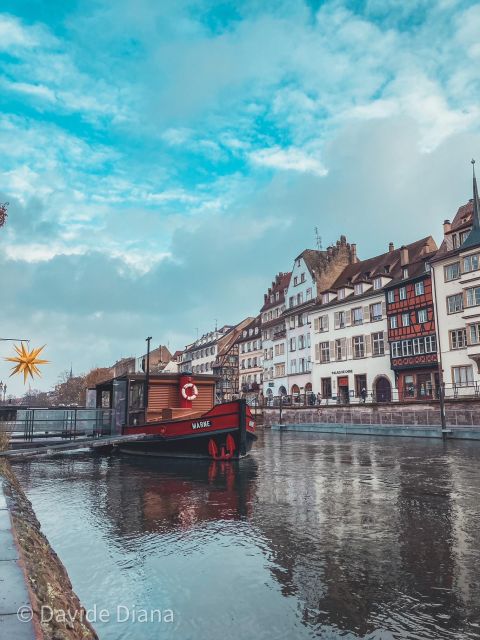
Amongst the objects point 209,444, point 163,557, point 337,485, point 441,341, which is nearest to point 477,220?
point 441,341

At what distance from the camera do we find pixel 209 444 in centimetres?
2144

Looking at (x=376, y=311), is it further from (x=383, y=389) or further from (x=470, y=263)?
(x=470, y=263)

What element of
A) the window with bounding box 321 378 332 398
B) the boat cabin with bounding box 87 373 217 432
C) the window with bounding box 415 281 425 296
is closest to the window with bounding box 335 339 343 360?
the window with bounding box 321 378 332 398

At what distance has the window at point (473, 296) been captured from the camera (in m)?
37.4

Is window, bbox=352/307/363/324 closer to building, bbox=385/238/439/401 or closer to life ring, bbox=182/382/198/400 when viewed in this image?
building, bbox=385/238/439/401

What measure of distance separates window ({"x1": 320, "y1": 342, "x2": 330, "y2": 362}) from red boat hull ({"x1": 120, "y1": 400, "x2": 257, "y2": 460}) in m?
32.4

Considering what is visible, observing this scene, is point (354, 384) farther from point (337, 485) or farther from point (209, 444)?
point (337, 485)

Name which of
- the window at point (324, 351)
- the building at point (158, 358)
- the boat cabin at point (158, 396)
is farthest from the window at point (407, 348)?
the building at point (158, 358)

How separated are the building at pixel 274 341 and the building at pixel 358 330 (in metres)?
7.91

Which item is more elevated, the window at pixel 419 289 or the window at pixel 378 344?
the window at pixel 419 289

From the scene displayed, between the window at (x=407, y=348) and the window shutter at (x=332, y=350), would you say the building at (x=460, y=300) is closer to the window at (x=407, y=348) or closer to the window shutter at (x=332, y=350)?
the window at (x=407, y=348)

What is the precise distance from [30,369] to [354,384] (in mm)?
40771

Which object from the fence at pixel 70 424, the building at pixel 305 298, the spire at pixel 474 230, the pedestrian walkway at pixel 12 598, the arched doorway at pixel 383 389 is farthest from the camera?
the building at pixel 305 298

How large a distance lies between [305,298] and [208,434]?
40.8 m
